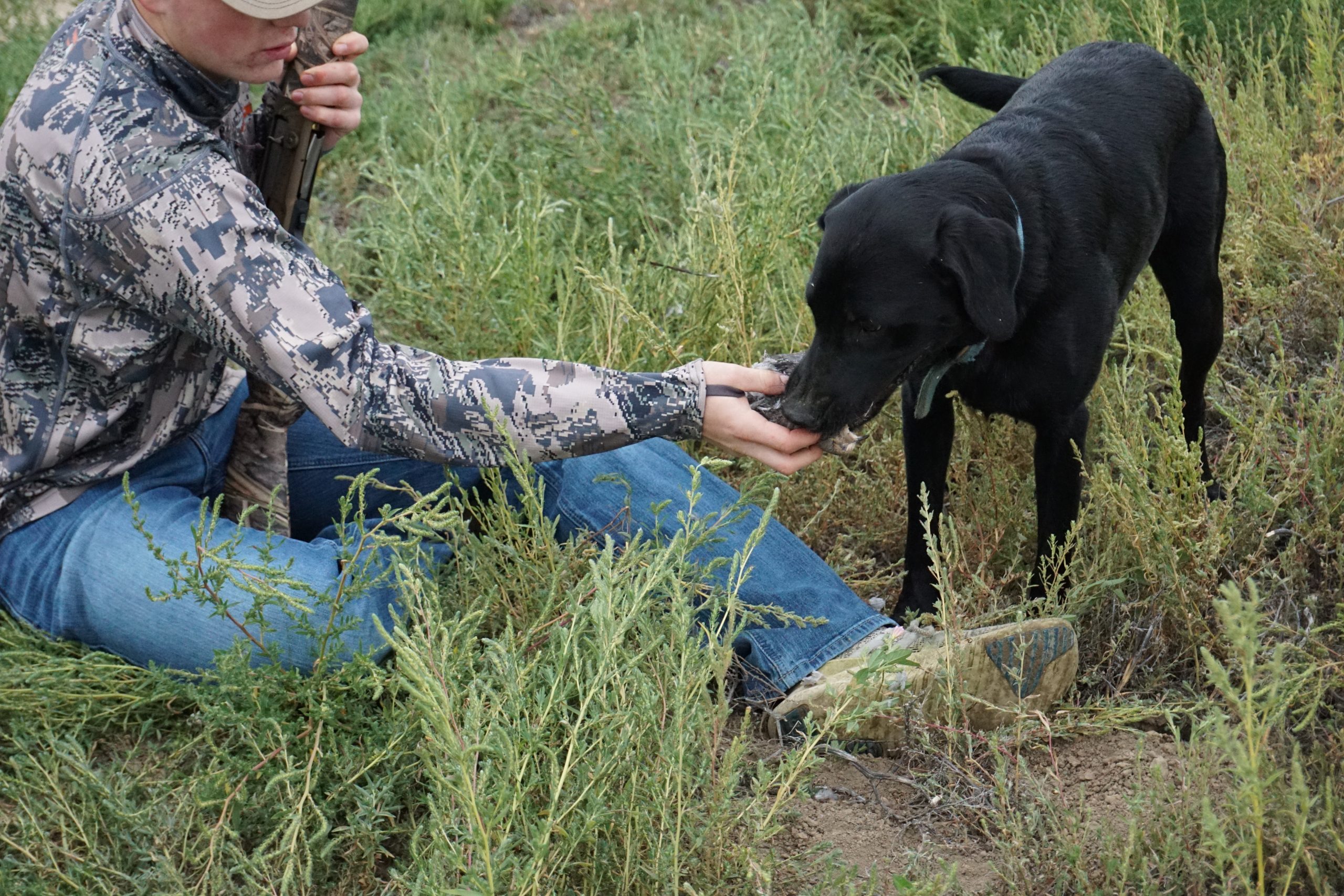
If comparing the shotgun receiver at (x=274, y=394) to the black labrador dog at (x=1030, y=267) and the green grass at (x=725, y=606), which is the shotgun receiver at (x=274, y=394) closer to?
the green grass at (x=725, y=606)

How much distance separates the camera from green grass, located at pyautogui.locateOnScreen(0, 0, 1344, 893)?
179 centimetres

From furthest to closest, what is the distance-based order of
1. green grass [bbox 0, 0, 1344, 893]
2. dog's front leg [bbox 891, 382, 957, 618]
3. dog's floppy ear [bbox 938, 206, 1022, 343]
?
dog's front leg [bbox 891, 382, 957, 618] → dog's floppy ear [bbox 938, 206, 1022, 343] → green grass [bbox 0, 0, 1344, 893]

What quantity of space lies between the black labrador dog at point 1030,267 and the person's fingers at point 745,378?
0.03m

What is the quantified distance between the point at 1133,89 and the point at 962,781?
1766 mm

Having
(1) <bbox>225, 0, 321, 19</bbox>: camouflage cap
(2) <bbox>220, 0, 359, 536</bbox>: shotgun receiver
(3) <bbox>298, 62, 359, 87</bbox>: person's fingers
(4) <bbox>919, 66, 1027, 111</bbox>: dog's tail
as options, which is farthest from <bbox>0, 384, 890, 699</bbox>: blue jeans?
Result: (4) <bbox>919, 66, 1027, 111</bbox>: dog's tail

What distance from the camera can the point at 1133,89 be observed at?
2.99 metres

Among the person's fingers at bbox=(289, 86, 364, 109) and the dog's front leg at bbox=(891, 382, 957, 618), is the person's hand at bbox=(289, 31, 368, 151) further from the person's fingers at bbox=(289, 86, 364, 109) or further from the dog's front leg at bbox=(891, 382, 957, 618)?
the dog's front leg at bbox=(891, 382, 957, 618)

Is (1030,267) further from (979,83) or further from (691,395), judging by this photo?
(979,83)

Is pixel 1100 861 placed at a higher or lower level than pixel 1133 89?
lower

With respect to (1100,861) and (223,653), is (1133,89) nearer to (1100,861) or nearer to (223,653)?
(1100,861)

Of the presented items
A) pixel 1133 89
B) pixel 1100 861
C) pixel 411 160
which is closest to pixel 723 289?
pixel 1133 89

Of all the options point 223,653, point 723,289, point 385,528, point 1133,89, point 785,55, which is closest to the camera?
point 223,653

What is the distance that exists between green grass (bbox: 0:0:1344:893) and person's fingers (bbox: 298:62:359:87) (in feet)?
2.68

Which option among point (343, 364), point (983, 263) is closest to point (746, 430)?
point (983, 263)
